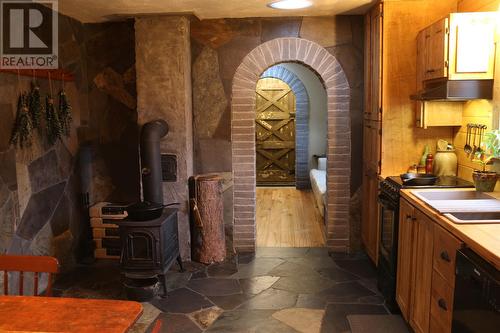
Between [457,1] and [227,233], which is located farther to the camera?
[227,233]

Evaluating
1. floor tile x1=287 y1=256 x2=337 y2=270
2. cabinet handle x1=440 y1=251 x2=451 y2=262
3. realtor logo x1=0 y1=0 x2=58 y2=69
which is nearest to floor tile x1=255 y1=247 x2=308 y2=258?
floor tile x1=287 y1=256 x2=337 y2=270

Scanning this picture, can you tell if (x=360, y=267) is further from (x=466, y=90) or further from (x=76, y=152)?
(x=76, y=152)

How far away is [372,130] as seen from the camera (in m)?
4.06

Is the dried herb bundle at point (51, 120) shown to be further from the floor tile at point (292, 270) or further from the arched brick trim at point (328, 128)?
the floor tile at point (292, 270)

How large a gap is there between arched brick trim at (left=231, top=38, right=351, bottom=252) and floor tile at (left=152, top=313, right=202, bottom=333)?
143 cm

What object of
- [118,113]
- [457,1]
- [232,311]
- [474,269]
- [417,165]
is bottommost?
[232,311]

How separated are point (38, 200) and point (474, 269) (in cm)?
325

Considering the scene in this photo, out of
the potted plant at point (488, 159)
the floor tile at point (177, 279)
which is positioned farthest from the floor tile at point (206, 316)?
the potted plant at point (488, 159)

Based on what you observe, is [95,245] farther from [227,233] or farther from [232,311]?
[232,311]

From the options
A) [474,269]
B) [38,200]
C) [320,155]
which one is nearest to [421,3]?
[474,269]

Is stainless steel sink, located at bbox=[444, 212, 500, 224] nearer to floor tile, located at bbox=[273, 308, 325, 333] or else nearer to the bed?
floor tile, located at bbox=[273, 308, 325, 333]

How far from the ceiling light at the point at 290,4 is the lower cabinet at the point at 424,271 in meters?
1.81

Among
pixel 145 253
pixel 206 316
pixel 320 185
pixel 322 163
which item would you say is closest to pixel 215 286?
pixel 206 316

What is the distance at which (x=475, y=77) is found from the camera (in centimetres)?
300
